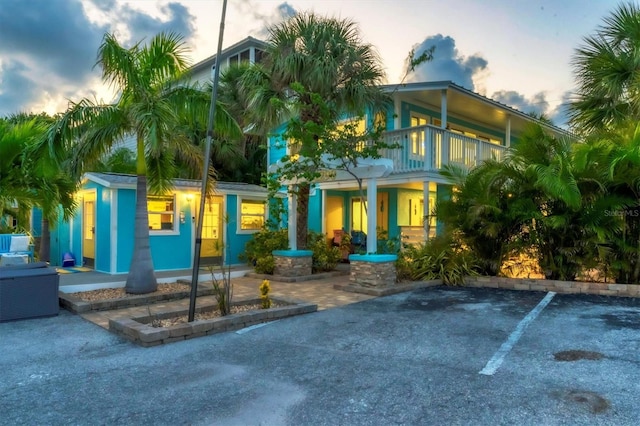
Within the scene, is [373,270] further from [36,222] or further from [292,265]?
[36,222]

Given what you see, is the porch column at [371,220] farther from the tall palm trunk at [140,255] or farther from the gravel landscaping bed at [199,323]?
the tall palm trunk at [140,255]

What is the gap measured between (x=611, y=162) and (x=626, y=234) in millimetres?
1705

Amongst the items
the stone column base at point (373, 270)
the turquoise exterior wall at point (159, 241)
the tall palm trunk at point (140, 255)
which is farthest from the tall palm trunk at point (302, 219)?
the tall palm trunk at point (140, 255)

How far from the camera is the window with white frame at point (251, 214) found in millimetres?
13492

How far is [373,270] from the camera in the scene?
928 centimetres

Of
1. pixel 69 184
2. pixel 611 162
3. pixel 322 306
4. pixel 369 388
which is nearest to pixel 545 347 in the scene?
pixel 369 388

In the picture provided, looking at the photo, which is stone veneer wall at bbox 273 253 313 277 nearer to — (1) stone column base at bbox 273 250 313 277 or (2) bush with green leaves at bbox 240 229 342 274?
(1) stone column base at bbox 273 250 313 277

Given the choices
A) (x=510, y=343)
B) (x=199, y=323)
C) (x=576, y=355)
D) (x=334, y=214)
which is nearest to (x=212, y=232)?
(x=334, y=214)

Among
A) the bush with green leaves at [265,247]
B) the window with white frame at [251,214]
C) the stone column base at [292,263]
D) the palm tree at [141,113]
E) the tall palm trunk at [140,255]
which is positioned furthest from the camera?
the window with white frame at [251,214]

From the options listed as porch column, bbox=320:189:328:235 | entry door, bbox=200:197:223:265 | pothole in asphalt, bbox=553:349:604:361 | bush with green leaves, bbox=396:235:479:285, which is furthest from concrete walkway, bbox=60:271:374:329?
pothole in asphalt, bbox=553:349:604:361

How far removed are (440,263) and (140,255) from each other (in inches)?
260

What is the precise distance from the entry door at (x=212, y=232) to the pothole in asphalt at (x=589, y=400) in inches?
417

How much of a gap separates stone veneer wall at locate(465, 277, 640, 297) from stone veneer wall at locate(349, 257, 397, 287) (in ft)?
6.52

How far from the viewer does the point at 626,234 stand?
9.06 metres
